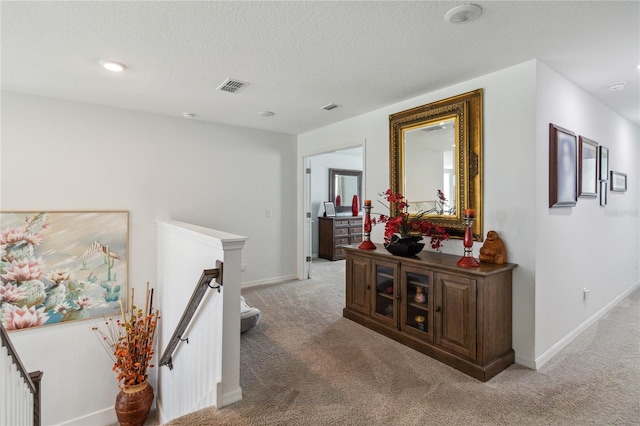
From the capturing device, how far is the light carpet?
6.12ft

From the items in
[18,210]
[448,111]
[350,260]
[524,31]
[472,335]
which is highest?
[524,31]

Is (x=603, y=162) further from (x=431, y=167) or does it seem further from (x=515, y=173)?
(x=431, y=167)

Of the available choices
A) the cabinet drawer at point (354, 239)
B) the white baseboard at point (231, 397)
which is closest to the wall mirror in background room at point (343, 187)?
the cabinet drawer at point (354, 239)

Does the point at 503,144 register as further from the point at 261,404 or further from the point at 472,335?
the point at 261,404

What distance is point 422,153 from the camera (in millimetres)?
3227

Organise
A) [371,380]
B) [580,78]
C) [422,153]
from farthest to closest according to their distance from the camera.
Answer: [422,153], [580,78], [371,380]

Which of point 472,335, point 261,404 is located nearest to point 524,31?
point 472,335

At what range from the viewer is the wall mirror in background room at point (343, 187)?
23.7 ft

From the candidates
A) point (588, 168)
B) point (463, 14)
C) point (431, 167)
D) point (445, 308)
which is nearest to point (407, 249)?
point (445, 308)

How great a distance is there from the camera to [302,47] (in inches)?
87.7

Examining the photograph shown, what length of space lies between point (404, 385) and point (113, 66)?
3.26 meters

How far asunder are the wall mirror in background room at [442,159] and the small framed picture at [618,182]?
7.63ft

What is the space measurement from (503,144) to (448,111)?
23.9 inches

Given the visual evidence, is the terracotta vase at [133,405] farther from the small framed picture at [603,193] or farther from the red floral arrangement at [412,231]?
the small framed picture at [603,193]
